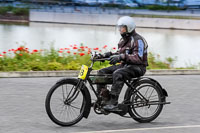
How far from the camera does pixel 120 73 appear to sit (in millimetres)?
6426

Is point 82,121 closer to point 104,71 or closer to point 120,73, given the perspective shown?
point 104,71

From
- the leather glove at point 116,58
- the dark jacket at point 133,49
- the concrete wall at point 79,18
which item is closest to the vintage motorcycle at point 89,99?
the leather glove at point 116,58

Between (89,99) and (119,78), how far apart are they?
554mm

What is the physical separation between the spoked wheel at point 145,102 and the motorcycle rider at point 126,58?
11.6 inches

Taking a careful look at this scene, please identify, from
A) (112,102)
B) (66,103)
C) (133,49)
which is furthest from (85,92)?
(133,49)

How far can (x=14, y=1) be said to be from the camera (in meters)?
87.2

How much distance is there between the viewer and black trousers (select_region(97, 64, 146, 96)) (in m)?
6.40

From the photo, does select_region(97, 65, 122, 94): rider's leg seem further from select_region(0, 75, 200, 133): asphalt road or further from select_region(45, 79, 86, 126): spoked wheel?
select_region(0, 75, 200, 133): asphalt road

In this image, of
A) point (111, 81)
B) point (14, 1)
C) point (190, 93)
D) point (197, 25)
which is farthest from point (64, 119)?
point (14, 1)

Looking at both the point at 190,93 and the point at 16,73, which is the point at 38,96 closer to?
the point at 16,73

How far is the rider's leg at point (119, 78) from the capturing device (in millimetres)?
6395

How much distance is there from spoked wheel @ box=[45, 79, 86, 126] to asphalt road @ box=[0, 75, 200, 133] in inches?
5.6

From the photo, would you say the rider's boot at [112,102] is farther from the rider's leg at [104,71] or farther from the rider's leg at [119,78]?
the rider's leg at [104,71]

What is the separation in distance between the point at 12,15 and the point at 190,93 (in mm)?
65157
